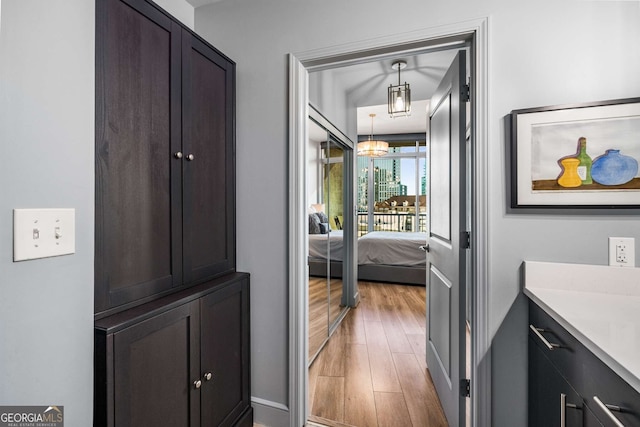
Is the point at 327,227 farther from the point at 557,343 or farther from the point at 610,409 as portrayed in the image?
the point at 610,409

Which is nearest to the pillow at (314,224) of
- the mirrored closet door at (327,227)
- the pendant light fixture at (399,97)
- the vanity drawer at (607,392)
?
the mirrored closet door at (327,227)

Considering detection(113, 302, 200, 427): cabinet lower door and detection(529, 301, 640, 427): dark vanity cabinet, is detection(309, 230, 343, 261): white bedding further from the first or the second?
detection(529, 301, 640, 427): dark vanity cabinet

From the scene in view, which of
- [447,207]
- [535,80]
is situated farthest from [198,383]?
[535,80]

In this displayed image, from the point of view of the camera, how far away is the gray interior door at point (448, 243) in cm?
160

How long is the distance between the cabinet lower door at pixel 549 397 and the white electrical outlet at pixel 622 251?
18.0 inches

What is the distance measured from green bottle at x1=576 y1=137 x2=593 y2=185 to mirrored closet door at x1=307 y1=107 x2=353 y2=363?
5.09 ft

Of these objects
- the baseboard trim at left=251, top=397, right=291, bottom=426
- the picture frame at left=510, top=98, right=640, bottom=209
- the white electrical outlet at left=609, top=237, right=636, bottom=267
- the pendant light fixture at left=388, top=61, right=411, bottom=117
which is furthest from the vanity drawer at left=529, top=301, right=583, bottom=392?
the pendant light fixture at left=388, top=61, right=411, bottom=117

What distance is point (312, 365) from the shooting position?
2449 mm

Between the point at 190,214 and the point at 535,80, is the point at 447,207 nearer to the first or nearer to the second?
the point at 535,80

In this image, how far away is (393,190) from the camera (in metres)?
7.42

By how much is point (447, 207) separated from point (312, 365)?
1.62 metres

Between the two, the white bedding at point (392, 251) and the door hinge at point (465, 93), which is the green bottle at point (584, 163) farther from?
the white bedding at point (392, 251)

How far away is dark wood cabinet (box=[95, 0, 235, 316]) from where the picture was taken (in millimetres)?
1080

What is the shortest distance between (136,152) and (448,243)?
5.37 ft
